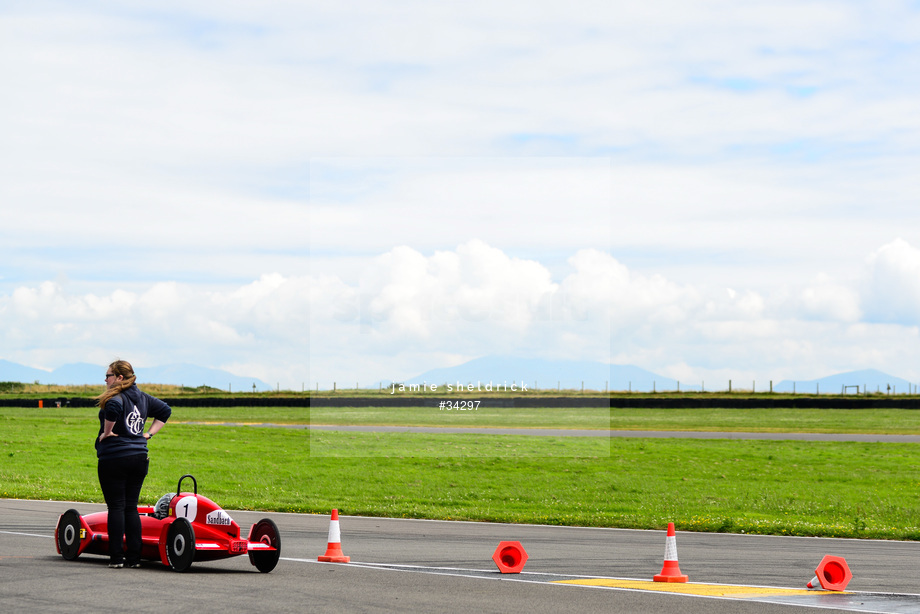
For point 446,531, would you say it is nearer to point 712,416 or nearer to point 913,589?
point 913,589

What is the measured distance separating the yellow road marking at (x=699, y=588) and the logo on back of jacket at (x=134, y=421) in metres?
4.61

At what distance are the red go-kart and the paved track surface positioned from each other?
0.66 feet

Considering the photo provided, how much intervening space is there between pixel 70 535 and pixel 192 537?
6.45 feet

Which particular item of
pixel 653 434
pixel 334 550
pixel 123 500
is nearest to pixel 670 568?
pixel 334 550

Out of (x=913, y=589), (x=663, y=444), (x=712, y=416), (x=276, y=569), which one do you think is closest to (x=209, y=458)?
(x=663, y=444)

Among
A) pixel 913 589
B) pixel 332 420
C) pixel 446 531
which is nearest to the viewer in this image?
pixel 913 589

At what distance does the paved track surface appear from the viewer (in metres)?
8.72

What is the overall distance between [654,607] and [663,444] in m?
32.6

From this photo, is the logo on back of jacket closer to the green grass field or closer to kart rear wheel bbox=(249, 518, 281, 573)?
kart rear wheel bbox=(249, 518, 281, 573)

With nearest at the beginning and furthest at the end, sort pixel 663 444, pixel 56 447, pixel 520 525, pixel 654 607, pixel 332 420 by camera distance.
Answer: pixel 654 607, pixel 520 525, pixel 56 447, pixel 663 444, pixel 332 420

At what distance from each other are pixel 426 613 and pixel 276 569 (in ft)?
10.7

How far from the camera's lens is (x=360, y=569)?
36.8 feet

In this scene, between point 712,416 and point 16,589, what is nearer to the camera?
point 16,589

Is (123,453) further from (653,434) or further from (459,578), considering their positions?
(653,434)
